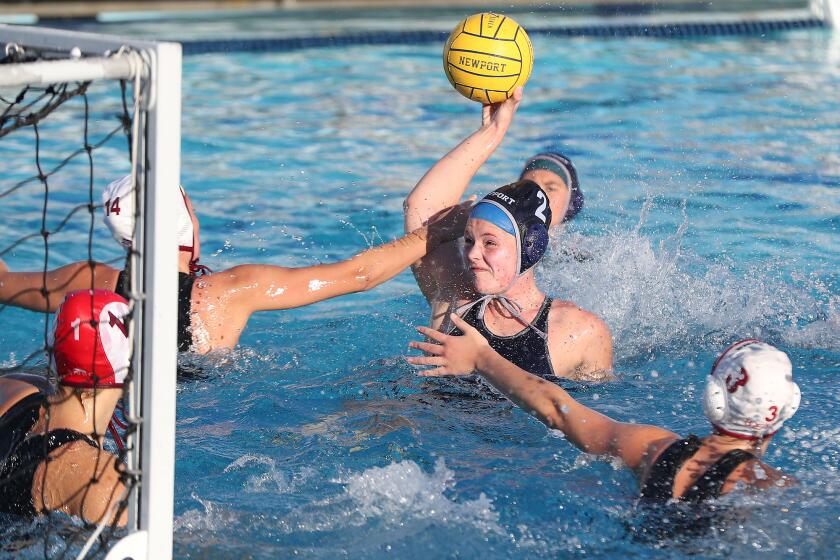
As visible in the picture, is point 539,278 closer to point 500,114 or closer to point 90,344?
point 500,114

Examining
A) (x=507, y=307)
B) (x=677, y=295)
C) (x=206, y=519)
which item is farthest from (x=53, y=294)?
(x=677, y=295)

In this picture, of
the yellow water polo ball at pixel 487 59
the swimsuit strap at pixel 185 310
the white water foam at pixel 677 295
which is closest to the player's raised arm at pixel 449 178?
the yellow water polo ball at pixel 487 59

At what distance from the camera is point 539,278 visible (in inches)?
213

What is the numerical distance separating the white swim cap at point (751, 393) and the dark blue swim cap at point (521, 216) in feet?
3.41

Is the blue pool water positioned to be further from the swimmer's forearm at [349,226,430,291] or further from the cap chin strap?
the swimmer's forearm at [349,226,430,291]

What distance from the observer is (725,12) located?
11977 mm

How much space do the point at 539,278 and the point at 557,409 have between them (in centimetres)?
237

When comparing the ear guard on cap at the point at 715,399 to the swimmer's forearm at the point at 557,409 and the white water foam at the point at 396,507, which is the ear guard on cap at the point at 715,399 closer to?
the swimmer's forearm at the point at 557,409

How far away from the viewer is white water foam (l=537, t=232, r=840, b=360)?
4.73 metres

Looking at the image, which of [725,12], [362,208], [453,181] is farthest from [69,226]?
[725,12]

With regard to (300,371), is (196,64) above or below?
above

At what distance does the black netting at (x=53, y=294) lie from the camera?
2.63 meters

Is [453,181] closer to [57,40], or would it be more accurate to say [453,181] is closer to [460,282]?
[460,282]

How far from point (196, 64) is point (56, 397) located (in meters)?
7.88
